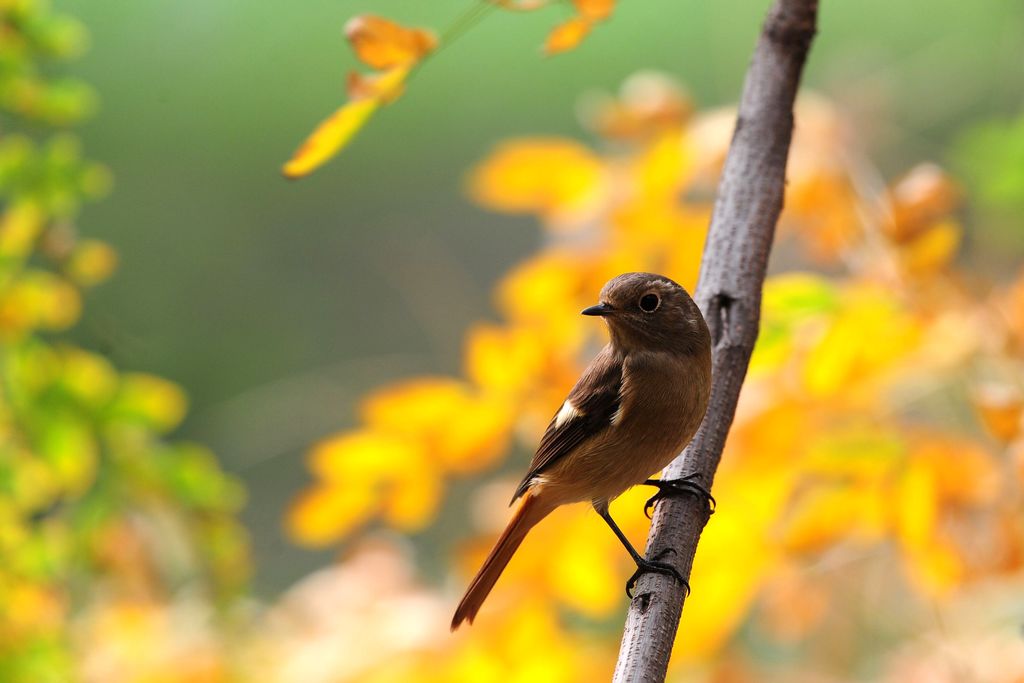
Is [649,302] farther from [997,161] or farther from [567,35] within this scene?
[997,161]

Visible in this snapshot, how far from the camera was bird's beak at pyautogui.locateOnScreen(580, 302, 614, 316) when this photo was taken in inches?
65.6

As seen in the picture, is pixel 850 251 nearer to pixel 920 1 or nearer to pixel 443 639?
pixel 443 639

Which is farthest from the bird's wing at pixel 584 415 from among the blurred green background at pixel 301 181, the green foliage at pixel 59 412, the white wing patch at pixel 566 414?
the blurred green background at pixel 301 181

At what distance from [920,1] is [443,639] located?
4919 mm

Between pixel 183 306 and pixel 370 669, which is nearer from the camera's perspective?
pixel 370 669

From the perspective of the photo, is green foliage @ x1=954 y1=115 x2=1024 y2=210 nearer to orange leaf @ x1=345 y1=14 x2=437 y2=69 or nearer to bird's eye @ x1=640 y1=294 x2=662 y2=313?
bird's eye @ x1=640 y1=294 x2=662 y2=313

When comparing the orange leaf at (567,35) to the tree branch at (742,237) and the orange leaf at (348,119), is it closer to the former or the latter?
the orange leaf at (348,119)

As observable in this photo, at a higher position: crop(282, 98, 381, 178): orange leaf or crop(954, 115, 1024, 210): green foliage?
crop(954, 115, 1024, 210): green foliage

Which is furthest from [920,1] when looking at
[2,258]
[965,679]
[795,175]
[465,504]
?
[2,258]

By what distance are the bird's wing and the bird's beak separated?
0.32 ft

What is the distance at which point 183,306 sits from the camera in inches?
238

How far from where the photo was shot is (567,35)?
1.32 m

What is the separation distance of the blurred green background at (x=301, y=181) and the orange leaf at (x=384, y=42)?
3.78 meters

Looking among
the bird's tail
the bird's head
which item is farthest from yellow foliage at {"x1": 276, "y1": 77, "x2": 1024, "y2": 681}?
the bird's tail
